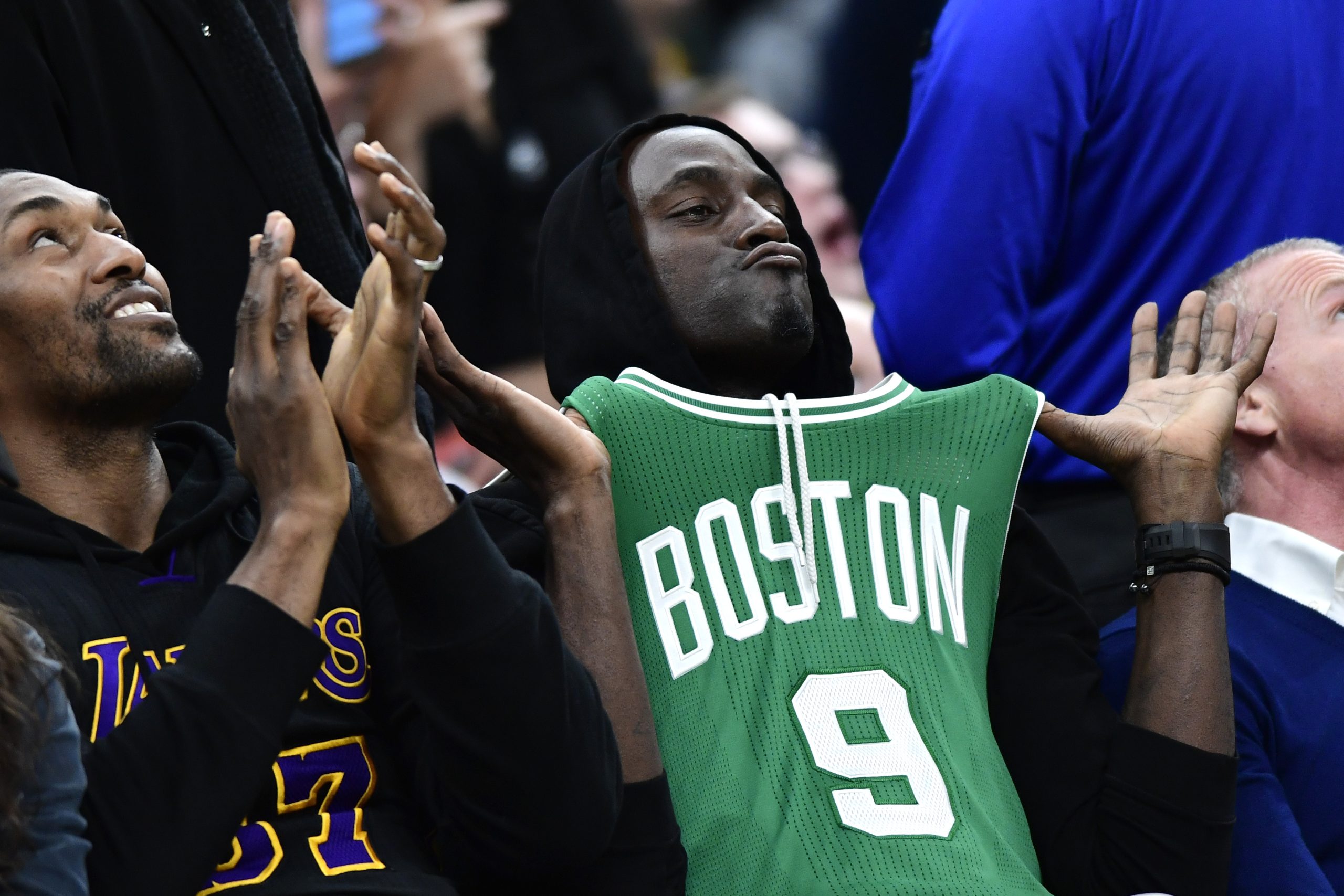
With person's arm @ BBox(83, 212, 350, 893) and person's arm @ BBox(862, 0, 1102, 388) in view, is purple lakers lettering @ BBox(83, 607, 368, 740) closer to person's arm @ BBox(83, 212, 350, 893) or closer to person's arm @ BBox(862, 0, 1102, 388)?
person's arm @ BBox(83, 212, 350, 893)

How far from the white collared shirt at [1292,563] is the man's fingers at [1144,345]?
0.27 metres

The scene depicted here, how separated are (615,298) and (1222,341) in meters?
0.92

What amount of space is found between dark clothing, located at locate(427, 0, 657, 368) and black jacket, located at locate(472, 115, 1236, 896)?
185 cm

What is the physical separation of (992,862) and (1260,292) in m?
1.10

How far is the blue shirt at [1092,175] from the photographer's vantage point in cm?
289

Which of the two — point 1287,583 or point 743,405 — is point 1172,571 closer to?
point 1287,583

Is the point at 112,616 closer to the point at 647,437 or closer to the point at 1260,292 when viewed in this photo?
the point at 647,437

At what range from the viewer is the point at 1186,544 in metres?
2.46

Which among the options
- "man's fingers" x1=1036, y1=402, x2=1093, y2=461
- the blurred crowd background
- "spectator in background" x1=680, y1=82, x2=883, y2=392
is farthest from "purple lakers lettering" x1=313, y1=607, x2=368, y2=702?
"spectator in background" x1=680, y1=82, x2=883, y2=392

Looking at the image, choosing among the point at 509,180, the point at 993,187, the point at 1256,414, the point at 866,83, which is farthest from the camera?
the point at 866,83

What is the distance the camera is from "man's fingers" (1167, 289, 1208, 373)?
8.78 ft

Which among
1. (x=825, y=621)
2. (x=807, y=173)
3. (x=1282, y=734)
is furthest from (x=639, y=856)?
(x=807, y=173)

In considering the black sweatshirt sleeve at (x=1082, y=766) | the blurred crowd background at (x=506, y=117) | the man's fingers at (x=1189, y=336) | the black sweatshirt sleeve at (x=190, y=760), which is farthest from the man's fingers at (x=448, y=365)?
the blurred crowd background at (x=506, y=117)

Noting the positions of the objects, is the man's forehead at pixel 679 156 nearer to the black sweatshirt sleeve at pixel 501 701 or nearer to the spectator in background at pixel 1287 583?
the spectator in background at pixel 1287 583
